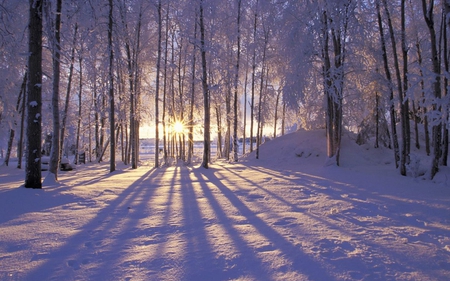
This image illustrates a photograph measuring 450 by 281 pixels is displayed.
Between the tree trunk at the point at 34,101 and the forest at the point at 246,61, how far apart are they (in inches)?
1.0

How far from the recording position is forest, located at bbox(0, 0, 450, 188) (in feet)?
22.9

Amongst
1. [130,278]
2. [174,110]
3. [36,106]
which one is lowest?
[130,278]

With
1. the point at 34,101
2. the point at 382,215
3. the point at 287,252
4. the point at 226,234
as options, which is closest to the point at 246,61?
the point at 34,101

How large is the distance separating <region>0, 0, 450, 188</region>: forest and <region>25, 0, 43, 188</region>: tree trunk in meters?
0.02

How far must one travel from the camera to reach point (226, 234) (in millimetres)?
3582

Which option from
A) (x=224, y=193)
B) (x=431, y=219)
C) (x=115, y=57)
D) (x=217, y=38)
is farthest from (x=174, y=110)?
(x=431, y=219)

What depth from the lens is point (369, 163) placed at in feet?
41.3

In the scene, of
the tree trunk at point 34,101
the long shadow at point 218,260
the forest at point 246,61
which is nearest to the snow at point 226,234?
the long shadow at point 218,260

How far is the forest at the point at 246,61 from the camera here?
22.9ft

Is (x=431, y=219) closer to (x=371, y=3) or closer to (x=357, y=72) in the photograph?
(x=357, y=72)

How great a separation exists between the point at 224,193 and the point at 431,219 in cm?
417

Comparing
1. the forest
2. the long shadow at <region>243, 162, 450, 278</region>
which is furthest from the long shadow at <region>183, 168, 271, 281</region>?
the forest

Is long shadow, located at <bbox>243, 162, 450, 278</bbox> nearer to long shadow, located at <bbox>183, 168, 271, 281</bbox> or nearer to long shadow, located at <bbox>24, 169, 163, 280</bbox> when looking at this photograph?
long shadow, located at <bbox>183, 168, 271, 281</bbox>

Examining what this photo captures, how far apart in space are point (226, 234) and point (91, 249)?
67.6 inches
